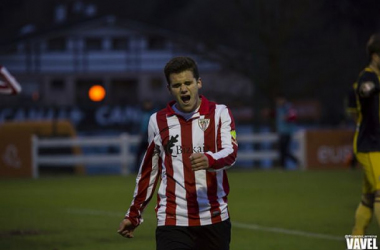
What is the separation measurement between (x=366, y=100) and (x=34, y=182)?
15.5 meters

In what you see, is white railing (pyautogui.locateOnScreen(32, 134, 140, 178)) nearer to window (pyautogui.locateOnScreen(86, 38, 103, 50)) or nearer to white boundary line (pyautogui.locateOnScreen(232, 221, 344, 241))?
white boundary line (pyautogui.locateOnScreen(232, 221, 344, 241))

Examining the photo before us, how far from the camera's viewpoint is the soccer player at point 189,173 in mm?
6273

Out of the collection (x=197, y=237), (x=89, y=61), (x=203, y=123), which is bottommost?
(x=197, y=237)

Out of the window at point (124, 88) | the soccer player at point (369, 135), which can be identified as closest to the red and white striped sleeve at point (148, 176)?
the soccer player at point (369, 135)

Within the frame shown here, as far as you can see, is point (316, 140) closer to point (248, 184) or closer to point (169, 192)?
point (248, 184)

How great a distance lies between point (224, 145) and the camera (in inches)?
248

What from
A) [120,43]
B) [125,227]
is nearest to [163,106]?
[120,43]

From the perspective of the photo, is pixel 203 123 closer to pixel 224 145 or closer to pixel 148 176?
pixel 224 145

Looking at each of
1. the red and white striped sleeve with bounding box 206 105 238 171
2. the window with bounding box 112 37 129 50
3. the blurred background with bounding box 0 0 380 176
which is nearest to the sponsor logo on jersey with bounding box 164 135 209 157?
the red and white striped sleeve with bounding box 206 105 238 171

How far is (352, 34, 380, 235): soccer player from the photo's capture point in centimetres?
816

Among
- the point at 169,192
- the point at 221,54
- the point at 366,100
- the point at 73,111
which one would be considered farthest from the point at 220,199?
the point at 73,111

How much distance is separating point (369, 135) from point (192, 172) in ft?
8.44

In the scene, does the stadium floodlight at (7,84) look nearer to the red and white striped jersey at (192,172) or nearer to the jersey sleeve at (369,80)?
the jersey sleeve at (369,80)

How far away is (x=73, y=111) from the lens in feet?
149
